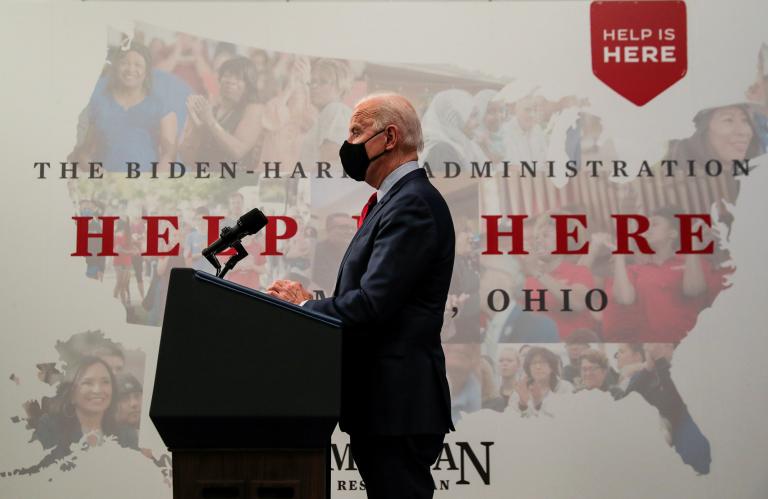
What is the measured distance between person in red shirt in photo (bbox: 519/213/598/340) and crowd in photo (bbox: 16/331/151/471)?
174cm

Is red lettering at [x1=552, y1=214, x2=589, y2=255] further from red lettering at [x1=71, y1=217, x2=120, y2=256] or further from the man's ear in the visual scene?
red lettering at [x1=71, y1=217, x2=120, y2=256]

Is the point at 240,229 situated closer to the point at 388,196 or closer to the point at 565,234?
the point at 388,196

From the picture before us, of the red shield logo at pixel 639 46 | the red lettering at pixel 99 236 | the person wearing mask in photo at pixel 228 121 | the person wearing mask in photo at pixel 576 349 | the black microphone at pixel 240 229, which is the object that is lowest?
the person wearing mask in photo at pixel 576 349

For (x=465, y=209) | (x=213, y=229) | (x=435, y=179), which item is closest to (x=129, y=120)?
(x=213, y=229)

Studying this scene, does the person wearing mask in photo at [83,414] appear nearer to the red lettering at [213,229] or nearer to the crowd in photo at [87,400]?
the crowd in photo at [87,400]

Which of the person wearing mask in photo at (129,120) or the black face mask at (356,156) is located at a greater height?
the person wearing mask in photo at (129,120)

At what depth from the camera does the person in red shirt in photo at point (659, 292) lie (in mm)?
3619

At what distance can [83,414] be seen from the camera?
3.59 m

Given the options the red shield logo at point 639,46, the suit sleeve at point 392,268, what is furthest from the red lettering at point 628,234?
the suit sleeve at point 392,268

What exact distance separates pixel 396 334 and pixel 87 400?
77.1 inches

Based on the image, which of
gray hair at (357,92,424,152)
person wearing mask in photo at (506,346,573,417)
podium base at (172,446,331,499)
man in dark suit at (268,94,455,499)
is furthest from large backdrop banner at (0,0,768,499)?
podium base at (172,446,331,499)

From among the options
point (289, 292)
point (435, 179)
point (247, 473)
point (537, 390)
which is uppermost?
point (435, 179)

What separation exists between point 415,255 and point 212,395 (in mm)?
675

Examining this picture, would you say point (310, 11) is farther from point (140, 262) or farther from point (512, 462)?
point (512, 462)
